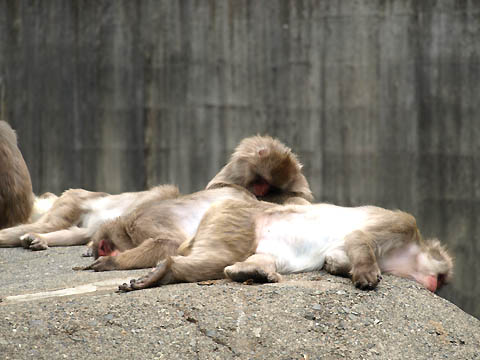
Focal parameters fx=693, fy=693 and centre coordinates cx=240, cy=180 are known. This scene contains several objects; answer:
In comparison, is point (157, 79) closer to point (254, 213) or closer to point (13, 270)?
point (13, 270)

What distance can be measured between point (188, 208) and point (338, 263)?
1.49 m

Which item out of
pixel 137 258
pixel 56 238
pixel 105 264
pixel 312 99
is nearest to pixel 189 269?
pixel 137 258

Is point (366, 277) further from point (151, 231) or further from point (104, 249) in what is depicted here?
point (104, 249)

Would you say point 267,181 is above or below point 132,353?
above

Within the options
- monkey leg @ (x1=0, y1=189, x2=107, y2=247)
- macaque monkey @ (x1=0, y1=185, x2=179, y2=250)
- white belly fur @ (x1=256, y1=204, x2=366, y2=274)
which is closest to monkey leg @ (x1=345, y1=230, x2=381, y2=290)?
white belly fur @ (x1=256, y1=204, x2=366, y2=274)

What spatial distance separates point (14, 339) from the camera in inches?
112

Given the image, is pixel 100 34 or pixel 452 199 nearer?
pixel 452 199

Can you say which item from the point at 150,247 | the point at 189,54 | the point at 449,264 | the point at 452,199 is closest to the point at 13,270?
the point at 150,247

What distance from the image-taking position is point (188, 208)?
4941 mm

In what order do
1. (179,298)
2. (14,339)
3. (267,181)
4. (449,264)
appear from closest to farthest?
(14,339)
(179,298)
(449,264)
(267,181)

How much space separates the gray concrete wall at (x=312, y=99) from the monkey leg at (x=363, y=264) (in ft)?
15.5

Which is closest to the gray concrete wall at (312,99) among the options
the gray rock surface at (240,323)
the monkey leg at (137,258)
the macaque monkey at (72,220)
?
the macaque monkey at (72,220)

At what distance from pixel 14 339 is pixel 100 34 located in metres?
6.64

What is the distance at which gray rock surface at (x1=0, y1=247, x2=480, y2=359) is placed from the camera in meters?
2.89
